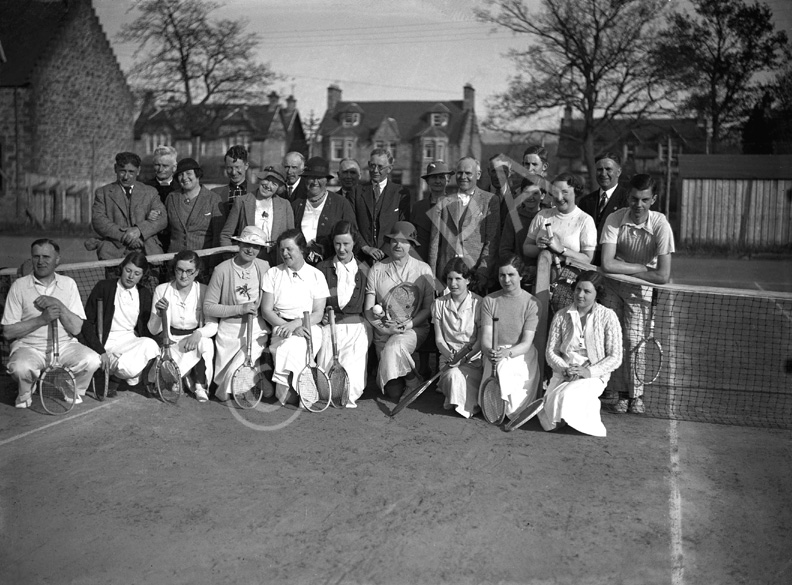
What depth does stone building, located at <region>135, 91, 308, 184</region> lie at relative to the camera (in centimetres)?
2873

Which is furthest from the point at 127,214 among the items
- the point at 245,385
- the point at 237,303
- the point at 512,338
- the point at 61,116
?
the point at 61,116

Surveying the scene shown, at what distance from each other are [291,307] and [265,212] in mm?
1259

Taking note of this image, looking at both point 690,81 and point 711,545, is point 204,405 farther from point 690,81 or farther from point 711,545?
point 690,81

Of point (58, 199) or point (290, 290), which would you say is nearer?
point (290, 290)

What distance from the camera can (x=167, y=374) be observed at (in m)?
7.14

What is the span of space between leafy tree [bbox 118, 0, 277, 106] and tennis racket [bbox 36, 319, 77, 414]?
352cm

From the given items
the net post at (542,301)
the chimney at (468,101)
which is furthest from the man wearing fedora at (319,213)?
the chimney at (468,101)

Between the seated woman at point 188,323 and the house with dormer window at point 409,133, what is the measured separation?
124 ft

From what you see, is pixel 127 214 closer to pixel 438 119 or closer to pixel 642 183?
pixel 642 183

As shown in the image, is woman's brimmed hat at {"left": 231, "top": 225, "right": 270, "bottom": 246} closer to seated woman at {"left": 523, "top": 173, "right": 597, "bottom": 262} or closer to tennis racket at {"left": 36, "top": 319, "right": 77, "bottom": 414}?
tennis racket at {"left": 36, "top": 319, "right": 77, "bottom": 414}

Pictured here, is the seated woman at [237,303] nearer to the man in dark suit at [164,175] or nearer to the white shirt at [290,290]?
the white shirt at [290,290]

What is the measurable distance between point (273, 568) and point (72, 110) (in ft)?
115

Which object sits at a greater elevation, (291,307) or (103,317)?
(291,307)

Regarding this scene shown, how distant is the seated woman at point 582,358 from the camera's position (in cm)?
621
